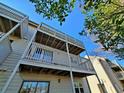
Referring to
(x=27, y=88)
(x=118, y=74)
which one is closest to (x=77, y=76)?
(x=27, y=88)

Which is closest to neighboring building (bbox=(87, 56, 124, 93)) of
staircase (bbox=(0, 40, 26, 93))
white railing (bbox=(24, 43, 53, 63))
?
white railing (bbox=(24, 43, 53, 63))

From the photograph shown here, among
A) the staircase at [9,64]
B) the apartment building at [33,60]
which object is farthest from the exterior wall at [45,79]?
the staircase at [9,64]

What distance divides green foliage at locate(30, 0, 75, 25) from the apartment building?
196cm

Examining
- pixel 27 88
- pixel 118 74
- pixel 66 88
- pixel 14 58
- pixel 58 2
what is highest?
pixel 118 74

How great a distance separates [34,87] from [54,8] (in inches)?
212

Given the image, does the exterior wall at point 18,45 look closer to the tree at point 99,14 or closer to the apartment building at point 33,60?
the apartment building at point 33,60

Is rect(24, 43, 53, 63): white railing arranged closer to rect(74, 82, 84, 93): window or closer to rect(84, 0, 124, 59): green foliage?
rect(74, 82, 84, 93): window

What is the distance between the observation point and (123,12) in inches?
259

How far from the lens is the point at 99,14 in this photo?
7609mm

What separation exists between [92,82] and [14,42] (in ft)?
43.1

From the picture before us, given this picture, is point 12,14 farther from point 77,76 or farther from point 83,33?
point 77,76

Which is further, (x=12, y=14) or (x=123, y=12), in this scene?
(x=12, y=14)

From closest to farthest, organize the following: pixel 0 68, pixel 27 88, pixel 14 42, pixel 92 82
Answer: pixel 0 68 < pixel 27 88 < pixel 14 42 < pixel 92 82

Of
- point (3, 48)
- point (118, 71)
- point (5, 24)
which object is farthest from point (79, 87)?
point (118, 71)
